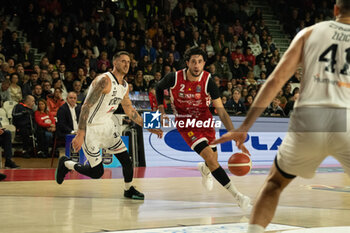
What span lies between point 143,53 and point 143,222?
12621 mm

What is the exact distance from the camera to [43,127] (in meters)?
12.7

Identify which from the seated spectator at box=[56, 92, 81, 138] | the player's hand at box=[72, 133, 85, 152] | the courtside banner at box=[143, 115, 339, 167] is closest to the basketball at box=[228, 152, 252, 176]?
the player's hand at box=[72, 133, 85, 152]

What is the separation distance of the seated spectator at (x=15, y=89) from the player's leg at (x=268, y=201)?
428 inches

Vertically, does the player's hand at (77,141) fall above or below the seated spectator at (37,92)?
above

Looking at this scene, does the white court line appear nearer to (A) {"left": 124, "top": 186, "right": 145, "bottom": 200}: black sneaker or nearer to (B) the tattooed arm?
(A) {"left": 124, "top": 186, "right": 145, "bottom": 200}: black sneaker

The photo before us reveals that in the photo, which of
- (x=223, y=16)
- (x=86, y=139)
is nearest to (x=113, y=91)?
(x=86, y=139)

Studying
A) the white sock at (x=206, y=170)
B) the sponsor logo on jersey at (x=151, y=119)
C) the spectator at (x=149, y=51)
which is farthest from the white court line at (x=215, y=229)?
the spectator at (x=149, y=51)

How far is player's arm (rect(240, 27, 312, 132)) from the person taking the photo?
330 cm

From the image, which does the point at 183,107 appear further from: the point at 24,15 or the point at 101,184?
the point at 24,15

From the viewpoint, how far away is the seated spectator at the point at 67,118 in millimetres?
11836

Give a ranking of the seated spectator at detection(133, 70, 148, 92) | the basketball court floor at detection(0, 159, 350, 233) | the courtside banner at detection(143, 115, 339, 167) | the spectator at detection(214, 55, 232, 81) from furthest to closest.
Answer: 1. the spectator at detection(214, 55, 232, 81)
2. the seated spectator at detection(133, 70, 148, 92)
3. the courtside banner at detection(143, 115, 339, 167)
4. the basketball court floor at detection(0, 159, 350, 233)

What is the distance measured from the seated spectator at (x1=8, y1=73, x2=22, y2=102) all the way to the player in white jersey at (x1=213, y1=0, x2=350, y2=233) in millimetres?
10772

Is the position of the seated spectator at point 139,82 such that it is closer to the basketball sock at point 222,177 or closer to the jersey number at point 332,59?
the basketball sock at point 222,177

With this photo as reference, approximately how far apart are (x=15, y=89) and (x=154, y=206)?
25.7 ft
